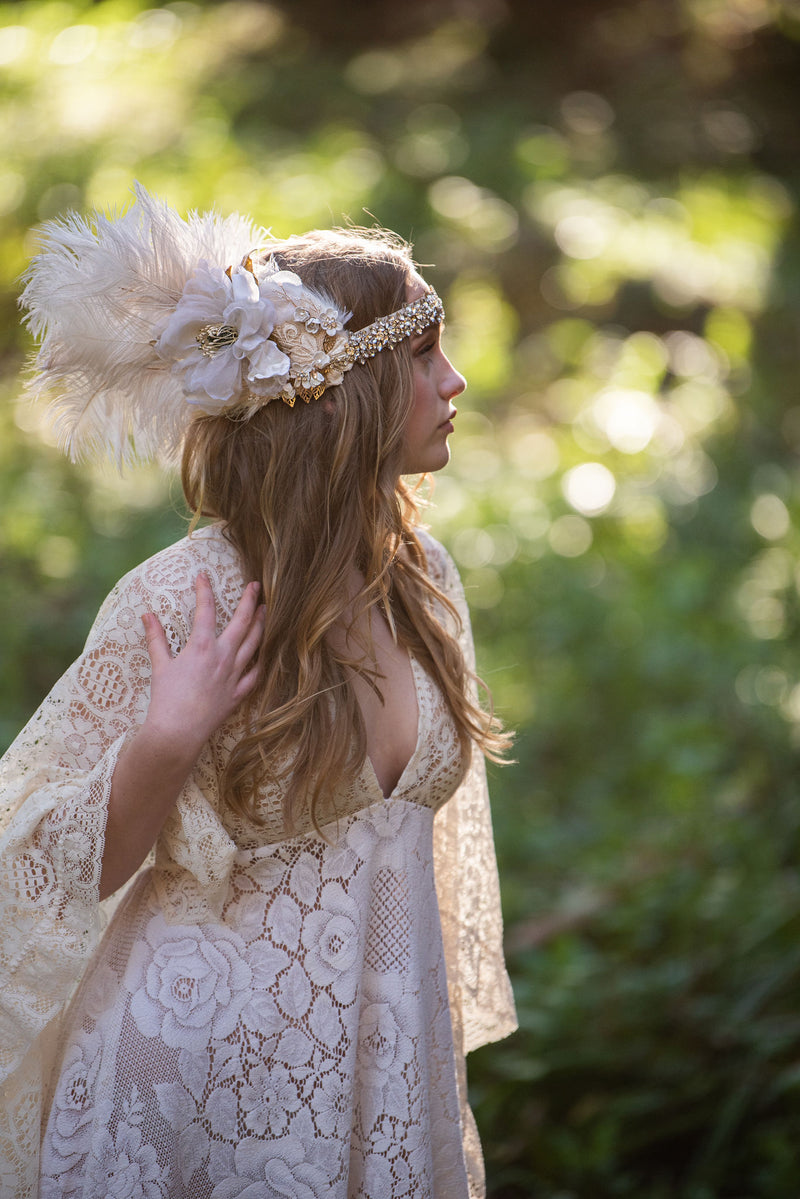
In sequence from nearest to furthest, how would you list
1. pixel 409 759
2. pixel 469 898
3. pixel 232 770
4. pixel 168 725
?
pixel 168 725 → pixel 232 770 → pixel 409 759 → pixel 469 898

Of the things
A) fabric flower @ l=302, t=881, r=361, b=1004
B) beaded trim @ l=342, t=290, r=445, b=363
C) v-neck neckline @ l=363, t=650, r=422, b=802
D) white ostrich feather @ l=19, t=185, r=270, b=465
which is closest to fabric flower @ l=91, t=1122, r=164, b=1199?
fabric flower @ l=302, t=881, r=361, b=1004

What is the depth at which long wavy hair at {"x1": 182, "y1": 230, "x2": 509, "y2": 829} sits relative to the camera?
168cm

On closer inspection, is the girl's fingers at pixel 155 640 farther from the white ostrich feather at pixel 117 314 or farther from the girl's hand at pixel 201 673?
the white ostrich feather at pixel 117 314

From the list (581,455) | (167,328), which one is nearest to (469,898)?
(167,328)

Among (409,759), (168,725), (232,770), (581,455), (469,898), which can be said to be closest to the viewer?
(168,725)

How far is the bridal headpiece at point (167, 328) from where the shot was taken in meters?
1.64

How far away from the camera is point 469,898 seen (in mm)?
2154

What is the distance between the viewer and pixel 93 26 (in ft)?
23.1

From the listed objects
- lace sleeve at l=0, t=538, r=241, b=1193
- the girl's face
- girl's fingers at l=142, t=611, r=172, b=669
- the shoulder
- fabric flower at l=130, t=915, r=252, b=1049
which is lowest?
fabric flower at l=130, t=915, r=252, b=1049

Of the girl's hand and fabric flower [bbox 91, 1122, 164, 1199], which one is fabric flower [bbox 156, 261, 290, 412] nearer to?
the girl's hand

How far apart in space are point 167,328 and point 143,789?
709 mm

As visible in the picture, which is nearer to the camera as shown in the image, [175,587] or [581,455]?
[175,587]

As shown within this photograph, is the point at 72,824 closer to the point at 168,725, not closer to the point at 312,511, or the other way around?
the point at 168,725

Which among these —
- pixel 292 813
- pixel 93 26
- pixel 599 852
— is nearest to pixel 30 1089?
pixel 292 813
